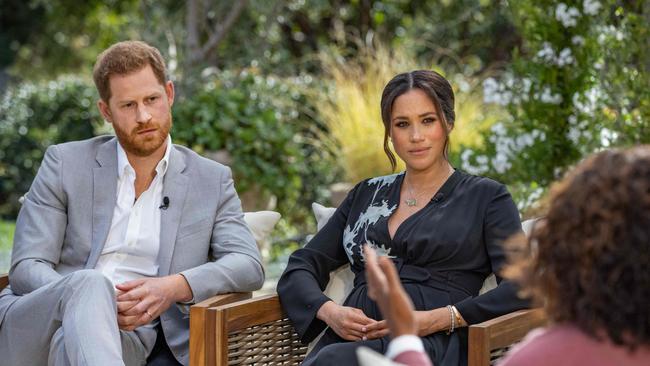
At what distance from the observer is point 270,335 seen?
3.14 metres

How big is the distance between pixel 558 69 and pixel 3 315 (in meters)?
3.11

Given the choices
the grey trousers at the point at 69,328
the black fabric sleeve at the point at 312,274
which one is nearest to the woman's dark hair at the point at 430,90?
the black fabric sleeve at the point at 312,274

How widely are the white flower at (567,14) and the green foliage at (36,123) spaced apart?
5.51 meters

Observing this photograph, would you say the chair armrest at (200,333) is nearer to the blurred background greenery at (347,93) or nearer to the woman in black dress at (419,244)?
the woman in black dress at (419,244)

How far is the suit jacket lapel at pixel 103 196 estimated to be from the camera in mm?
3223

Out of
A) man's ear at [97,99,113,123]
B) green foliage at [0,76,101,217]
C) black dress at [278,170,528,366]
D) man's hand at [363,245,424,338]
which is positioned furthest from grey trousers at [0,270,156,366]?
green foliage at [0,76,101,217]

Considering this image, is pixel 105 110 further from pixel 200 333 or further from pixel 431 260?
pixel 431 260

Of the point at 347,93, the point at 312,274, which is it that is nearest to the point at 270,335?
the point at 312,274

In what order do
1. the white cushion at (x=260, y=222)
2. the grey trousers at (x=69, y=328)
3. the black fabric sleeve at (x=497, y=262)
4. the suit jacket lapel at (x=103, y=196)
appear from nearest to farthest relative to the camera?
the grey trousers at (x=69, y=328)
the black fabric sleeve at (x=497, y=262)
the suit jacket lapel at (x=103, y=196)
the white cushion at (x=260, y=222)

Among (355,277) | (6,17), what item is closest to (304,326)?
(355,277)

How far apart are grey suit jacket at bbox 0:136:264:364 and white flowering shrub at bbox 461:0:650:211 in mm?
1766

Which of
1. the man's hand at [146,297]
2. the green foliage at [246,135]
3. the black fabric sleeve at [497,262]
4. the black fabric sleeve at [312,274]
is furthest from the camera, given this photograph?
the green foliage at [246,135]

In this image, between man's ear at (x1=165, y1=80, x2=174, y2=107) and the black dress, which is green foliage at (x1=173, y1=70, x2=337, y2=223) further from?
the black dress

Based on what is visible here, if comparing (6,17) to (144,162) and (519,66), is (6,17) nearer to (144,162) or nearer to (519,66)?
(519,66)
